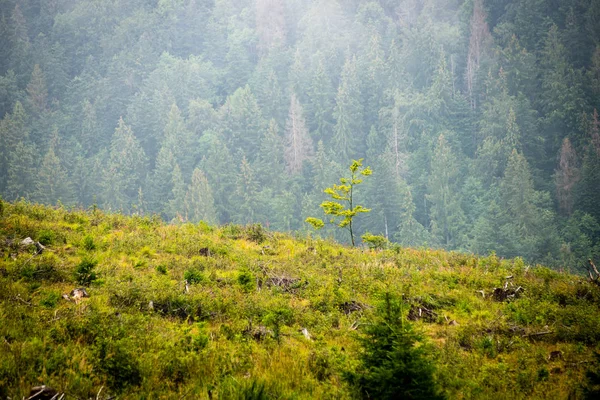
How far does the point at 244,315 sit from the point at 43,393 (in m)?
3.99

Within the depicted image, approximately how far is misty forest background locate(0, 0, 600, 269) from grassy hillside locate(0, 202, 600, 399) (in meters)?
56.6

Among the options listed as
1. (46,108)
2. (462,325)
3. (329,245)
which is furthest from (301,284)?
(46,108)

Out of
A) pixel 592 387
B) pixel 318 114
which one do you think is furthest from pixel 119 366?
pixel 318 114

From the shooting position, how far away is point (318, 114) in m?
118

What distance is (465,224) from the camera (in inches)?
3140

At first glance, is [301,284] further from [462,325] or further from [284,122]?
[284,122]

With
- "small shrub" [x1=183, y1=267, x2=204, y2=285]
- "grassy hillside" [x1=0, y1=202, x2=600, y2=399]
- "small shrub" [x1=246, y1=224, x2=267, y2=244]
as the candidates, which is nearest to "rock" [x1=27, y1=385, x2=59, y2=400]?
"grassy hillside" [x1=0, y1=202, x2=600, y2=399]

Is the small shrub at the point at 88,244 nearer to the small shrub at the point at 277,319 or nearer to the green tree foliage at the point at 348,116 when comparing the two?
the small shrub at the point at 277,319

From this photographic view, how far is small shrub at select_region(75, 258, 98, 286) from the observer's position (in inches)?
339

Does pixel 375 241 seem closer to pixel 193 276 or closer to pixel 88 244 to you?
pixel 193 276

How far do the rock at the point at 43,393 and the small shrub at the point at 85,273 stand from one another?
431cm

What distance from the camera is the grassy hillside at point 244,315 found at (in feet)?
17.7

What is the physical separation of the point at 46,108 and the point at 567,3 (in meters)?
156

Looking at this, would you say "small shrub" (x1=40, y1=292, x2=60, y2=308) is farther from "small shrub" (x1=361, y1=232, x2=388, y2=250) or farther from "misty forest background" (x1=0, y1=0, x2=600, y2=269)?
"misty forest background" (x1=0, y1=0, x2=600, y2=269)
